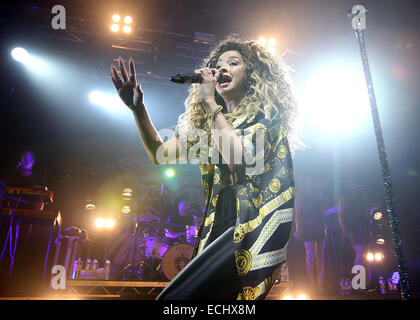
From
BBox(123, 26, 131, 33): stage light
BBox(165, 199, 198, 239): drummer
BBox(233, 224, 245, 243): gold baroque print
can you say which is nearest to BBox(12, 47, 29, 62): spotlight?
BBox(123, 26, 131, 33): stage light

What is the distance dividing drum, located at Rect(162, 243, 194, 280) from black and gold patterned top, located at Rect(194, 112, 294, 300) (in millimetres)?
5560

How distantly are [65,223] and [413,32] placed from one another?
11.0m

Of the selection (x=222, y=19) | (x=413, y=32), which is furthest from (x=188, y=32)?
(x=413, y=32)

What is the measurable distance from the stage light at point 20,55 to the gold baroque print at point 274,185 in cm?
827

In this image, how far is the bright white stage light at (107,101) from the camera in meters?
8.72

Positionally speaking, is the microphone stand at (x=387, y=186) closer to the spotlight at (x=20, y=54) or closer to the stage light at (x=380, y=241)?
the stage light at (x=380, y=241)

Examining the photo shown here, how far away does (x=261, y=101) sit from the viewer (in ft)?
5.05

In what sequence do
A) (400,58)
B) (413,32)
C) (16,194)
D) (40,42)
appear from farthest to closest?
(40,42), (400,58), (413,32), (16,194)

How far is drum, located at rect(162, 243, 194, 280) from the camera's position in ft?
21.5

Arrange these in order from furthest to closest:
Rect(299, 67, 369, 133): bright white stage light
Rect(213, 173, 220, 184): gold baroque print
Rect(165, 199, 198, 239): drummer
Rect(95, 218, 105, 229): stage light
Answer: Rect(95, 218, 105, 229): stage light < Rect(165, 199, 198, 239): drummer < Rect(299, 67, 369, 133): bright white stage light < Rect(213, 173, 220, 184): gold baroque print

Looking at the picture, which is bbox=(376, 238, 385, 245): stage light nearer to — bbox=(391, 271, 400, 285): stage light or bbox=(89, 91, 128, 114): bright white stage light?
bbox=(391, 271, 400, 285): stage light

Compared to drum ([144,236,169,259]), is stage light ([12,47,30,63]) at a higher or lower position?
higher
